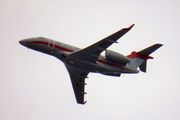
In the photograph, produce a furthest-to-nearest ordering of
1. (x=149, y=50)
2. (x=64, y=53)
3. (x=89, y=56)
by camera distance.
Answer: (x=149, y=50)
(x=64, y=53)
(x=89, y=56)

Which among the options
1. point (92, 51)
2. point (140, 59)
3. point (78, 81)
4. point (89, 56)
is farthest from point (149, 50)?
point (78, 81)

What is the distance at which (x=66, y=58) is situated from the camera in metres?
31.4

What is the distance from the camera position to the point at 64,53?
103 ft

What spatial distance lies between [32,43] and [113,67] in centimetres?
1063

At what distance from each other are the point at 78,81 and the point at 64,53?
720 cm

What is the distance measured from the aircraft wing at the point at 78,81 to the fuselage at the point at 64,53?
3440 mm

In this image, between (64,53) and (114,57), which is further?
(114,57)

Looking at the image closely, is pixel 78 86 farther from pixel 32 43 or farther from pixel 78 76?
pixel 32 43

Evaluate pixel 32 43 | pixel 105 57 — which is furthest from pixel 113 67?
pixel 32 43

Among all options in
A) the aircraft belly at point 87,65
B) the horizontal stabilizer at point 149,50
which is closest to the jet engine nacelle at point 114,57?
the aircraft belly at point 87,65

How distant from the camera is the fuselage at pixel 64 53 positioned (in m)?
31.5

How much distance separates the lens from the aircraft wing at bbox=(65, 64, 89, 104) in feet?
117

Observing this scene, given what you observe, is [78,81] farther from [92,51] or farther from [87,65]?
[92,51]

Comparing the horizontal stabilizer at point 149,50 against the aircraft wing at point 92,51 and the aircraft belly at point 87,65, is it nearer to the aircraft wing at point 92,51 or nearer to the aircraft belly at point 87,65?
the aircraft belly at point 87,65
